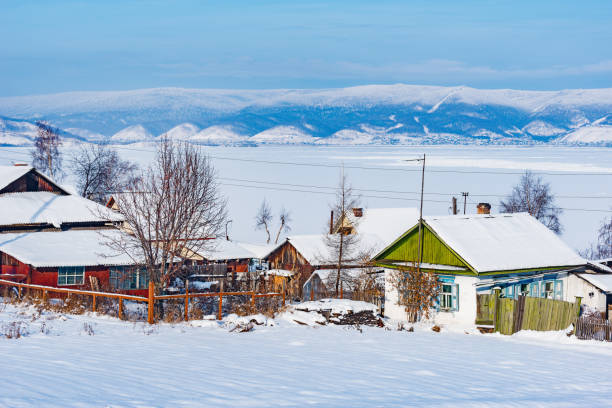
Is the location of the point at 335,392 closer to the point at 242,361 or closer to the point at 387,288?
the point at 242,361

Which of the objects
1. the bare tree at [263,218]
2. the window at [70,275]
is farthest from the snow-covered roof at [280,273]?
the bare tree at [263,218]

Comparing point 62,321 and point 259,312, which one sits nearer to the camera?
point 62,321

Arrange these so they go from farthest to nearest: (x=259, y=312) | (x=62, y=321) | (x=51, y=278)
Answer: (x=51, y=278) → (x=259, y=312) → (x=62, y=321)

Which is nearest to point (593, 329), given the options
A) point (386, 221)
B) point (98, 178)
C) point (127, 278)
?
point (127, 278)

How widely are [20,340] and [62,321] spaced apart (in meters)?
4.03

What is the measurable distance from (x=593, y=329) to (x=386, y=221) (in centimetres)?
3819

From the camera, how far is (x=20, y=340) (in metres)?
18.0

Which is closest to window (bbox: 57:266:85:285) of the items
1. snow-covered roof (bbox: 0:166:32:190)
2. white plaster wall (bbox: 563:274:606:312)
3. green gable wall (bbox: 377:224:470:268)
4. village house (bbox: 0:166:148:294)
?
village house (bbox: 0:166:148:294)

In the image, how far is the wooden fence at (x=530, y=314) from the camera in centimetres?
2850

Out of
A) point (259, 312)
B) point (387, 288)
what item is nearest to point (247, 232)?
point (387, 288)

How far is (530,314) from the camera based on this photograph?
28547 mm

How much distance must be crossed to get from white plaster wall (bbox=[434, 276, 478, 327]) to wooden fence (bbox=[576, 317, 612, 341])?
180 inches

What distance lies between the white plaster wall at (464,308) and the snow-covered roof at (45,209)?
24.4 metres

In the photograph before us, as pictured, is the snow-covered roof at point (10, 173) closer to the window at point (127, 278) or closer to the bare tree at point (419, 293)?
the window at point (127, 278)
